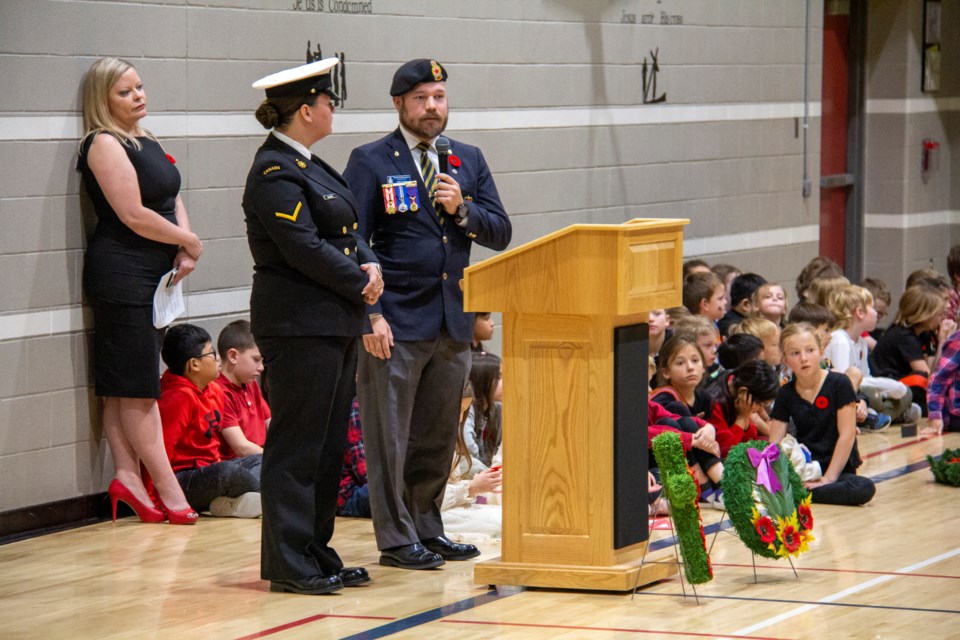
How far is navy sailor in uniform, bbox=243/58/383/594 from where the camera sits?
523 cm

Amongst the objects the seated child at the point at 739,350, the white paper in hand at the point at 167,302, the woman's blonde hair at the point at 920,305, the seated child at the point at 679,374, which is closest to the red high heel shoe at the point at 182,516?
the white paper in hand at the point at 167,302

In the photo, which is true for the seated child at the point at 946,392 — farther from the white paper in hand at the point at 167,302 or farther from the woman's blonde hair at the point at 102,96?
the woman's blonde hair at the point at 102,96

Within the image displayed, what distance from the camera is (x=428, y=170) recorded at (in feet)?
19.4

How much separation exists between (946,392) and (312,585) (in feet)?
16.7

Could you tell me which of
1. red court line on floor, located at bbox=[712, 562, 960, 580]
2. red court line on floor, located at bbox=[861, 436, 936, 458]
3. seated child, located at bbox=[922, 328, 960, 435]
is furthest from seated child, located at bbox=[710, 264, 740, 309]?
red court line on floor, located at bbox=[712, 562, 960, 580]

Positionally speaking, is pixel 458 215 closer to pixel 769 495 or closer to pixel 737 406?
pixel 769 495

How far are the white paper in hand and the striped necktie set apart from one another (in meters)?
1.53

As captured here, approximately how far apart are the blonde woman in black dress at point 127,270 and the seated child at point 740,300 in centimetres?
383

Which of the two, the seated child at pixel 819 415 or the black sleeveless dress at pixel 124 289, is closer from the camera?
the black sleeveless dress at pixel 124 289

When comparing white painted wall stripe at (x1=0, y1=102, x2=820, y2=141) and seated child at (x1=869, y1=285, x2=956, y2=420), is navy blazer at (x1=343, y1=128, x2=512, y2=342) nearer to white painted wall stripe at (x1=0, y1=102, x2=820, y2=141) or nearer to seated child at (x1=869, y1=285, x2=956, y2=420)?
white painted wall stripe at (x1=0, y1=102, x2=820, y2=141)

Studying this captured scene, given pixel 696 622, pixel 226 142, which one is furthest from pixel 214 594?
pixel 226 142

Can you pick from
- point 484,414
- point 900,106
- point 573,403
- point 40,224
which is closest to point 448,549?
point 573,403

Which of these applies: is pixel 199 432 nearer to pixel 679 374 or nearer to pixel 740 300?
pixel 679 374

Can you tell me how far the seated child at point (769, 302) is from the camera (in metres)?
9.34
